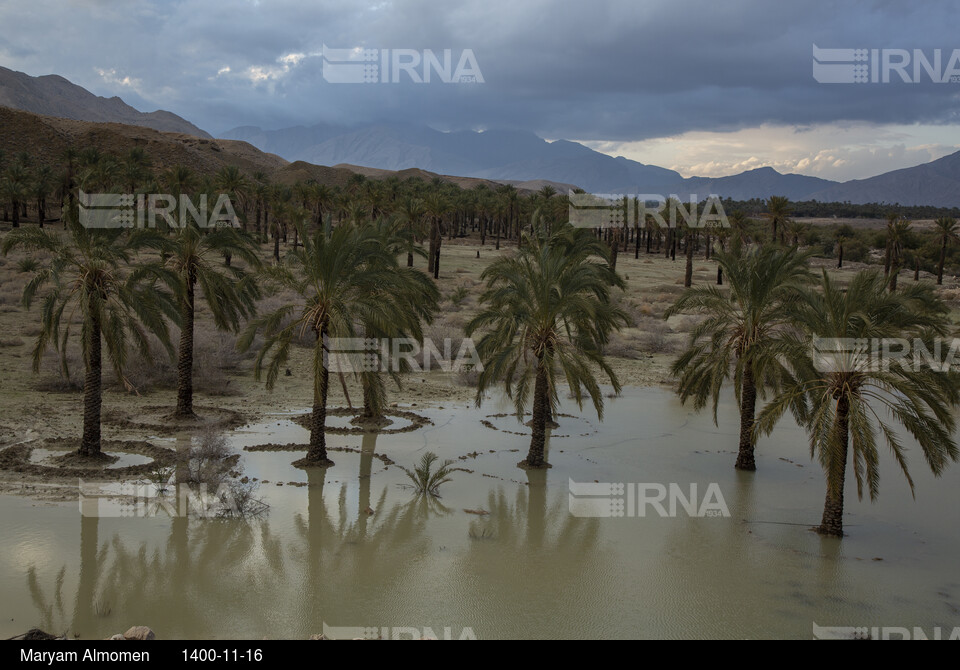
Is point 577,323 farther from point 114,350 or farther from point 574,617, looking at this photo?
point 114,350

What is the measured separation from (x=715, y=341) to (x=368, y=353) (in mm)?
8735

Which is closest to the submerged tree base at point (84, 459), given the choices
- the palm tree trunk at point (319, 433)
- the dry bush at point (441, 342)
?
the palm tree trunk at point (319, 433)

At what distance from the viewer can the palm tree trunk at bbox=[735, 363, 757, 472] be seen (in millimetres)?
18016

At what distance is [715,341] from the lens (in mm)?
18516

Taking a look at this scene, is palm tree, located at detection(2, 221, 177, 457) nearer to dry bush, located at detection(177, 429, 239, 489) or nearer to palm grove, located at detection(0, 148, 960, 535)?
palm grove, located at detection(0, 148, 960, 535)

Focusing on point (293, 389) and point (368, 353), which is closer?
point (368, 353)

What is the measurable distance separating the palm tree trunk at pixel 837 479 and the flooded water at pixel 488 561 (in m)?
0.37

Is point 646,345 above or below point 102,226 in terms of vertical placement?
below

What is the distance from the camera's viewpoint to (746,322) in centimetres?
1755

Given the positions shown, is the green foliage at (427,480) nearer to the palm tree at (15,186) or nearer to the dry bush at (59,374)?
the dry bush at (59,374)

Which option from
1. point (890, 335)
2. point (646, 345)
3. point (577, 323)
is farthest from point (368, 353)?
point (646, 345)

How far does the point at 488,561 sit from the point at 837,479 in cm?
662

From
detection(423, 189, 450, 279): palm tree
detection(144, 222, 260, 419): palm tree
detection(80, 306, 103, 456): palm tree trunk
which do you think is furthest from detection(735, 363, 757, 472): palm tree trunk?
detection(423, 189, 450, 279): palm tree

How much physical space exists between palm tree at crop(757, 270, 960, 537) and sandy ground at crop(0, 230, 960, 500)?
13552 millimetres
